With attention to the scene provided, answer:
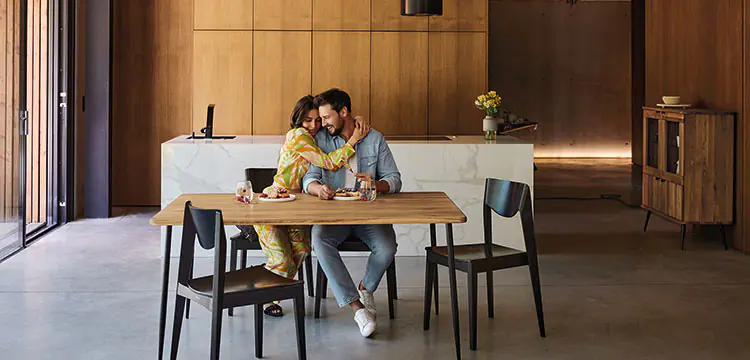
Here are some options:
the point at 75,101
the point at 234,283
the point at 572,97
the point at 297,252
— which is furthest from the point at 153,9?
the point at 572,97

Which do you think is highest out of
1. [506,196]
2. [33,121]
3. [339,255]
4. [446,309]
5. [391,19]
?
[391,19]

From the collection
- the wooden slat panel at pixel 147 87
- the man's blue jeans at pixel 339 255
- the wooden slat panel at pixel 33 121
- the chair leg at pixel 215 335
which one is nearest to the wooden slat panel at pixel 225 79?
the wooden slat panel at pixel 147 87

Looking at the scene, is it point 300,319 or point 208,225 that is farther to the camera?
point 300,319

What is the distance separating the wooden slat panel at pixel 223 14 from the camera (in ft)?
27.3

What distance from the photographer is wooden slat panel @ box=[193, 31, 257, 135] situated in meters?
8.40

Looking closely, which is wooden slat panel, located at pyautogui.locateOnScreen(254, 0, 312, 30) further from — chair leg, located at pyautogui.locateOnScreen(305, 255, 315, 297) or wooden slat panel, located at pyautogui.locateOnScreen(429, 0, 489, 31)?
chair leg, located at pyautogui.locateOnScreen(305, 255, 315, 297)

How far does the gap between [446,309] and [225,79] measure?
4.39 m

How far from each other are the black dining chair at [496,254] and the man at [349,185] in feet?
1.00

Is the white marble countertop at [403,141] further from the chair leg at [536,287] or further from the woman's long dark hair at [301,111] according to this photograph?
the chair leg at [536,287]

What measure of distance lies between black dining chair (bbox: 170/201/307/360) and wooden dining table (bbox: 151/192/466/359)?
148mm

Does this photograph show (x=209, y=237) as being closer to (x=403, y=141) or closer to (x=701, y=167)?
(x=403, y=141)

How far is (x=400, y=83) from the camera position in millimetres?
8562

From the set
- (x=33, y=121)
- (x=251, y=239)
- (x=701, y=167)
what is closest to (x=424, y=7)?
(x=251, y=239)

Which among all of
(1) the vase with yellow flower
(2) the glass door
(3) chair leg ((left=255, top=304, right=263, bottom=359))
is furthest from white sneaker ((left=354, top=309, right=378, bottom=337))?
(2) the glass door
